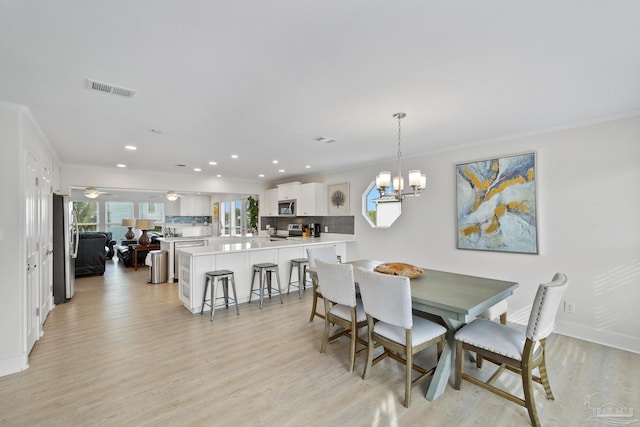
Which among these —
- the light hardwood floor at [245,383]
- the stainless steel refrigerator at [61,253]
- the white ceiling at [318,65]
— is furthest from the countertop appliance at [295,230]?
the stainless steel refrigerator at [61,253]

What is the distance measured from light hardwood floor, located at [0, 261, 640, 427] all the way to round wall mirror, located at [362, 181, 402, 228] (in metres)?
A: 2.62

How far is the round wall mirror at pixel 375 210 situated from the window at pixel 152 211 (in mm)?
8864

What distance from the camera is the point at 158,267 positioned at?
591 centimetres

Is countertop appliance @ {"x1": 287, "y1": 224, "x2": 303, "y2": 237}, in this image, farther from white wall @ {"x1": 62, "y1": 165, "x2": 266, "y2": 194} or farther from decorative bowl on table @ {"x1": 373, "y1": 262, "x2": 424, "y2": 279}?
decorative bowl on table @ {"x1": 373, "y1": 262, "x2": 424, "y2": 279}

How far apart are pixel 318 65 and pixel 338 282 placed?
1.78 metres

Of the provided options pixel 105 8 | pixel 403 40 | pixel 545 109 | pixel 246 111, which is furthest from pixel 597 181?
pixel 105 8

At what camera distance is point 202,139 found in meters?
3.72

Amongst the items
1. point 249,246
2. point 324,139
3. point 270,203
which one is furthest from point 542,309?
point 270,203

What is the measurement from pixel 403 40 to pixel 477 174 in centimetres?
286

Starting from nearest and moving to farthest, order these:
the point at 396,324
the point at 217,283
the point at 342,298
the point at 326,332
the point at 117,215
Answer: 1. the point at 396,324
2. the point at 342,298
3. the point at 326,332
4. the point at 217,283
5. the point at 117,215

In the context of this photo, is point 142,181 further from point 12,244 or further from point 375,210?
point 375,210

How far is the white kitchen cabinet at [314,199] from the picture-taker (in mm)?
Answer: 6404

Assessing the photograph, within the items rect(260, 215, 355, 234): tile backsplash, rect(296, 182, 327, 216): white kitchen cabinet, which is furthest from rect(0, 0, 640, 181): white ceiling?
rect(296, 182, 327, 216): white kitchen cabinet

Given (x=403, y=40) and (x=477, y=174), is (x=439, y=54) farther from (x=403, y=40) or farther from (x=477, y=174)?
(x=477, y=174)
